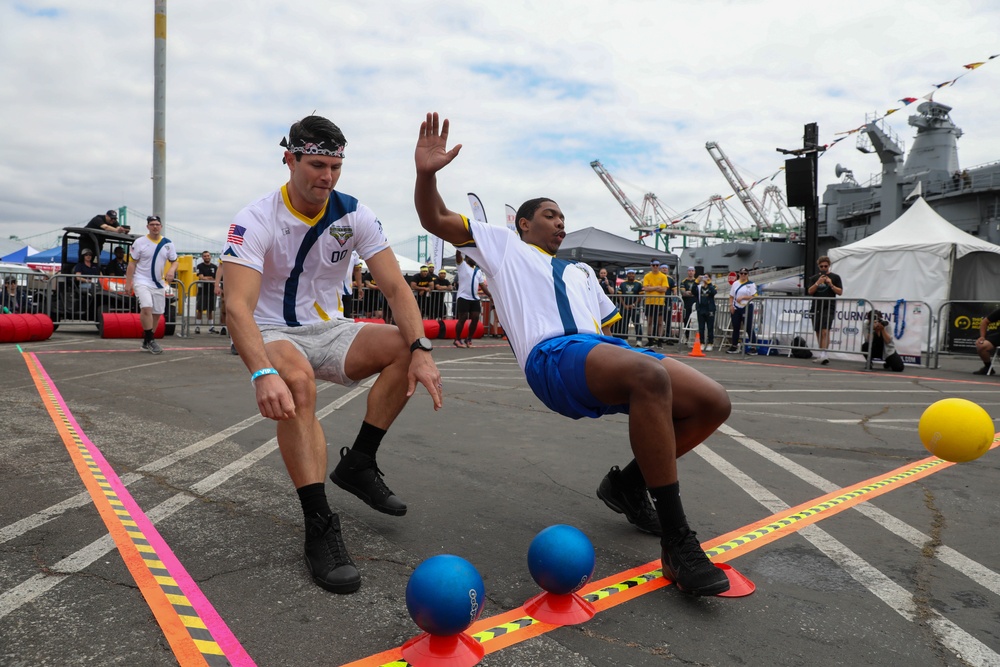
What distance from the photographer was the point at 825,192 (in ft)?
142

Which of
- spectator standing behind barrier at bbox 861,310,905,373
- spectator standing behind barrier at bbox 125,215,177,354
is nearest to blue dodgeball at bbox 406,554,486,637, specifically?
spectator standing behind barrier at bbox 125,215,177,354

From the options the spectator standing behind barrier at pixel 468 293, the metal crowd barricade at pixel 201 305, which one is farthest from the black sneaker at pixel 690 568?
the metal crowd barricade at pixel 201 305

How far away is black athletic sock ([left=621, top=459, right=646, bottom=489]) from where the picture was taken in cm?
326

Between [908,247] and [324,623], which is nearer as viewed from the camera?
[324,623]

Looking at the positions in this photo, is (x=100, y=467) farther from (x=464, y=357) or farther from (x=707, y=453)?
(x=464, y=357)

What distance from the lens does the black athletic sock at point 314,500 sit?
2729mm

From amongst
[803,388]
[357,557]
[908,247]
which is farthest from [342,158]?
[908,247]

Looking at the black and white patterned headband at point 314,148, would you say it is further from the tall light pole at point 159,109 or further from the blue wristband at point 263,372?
the tall light pole at point 159,109

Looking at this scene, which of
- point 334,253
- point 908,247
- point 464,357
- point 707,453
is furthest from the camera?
point 908,247

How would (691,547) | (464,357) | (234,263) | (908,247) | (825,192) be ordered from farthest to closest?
(825,192), (908,247), (464,357), (234,263), (691,547)

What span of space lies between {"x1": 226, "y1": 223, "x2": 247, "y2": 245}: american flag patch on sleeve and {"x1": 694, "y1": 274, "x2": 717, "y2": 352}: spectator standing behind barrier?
42.2 feet

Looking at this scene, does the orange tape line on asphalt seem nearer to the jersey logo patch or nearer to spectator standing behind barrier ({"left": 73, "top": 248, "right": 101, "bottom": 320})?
the jersey logo patch

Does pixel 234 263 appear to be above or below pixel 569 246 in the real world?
below

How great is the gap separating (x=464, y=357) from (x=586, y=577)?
9.17 meters
